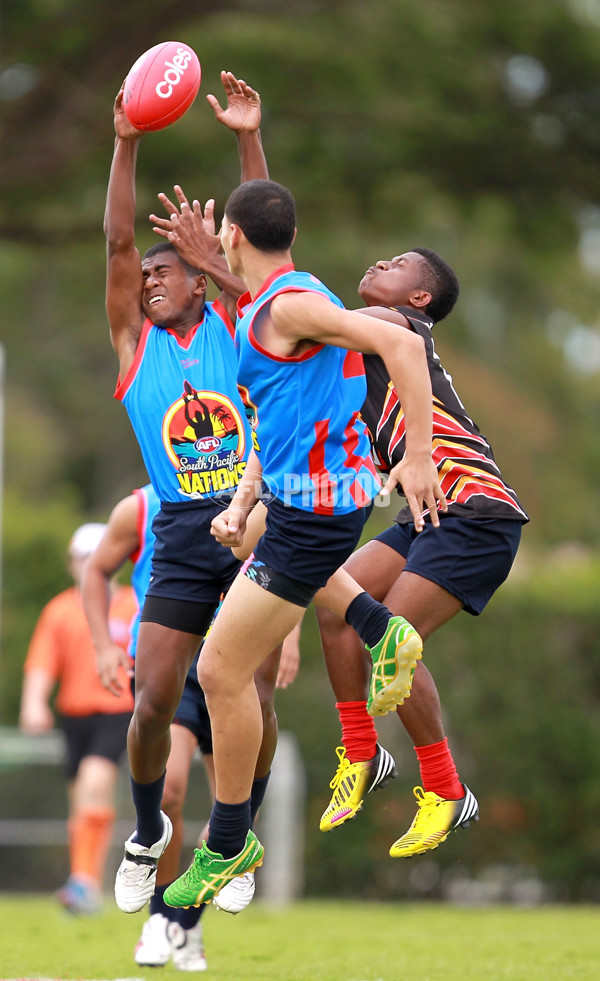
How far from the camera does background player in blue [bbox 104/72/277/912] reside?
5.61m

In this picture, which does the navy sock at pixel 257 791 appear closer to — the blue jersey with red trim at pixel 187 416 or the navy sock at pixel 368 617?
the navy sock at pixel 368 617

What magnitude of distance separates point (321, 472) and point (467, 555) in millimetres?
869

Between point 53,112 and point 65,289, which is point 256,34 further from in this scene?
point 65,289

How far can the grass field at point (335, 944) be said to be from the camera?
638 cm

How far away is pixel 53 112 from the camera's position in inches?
566

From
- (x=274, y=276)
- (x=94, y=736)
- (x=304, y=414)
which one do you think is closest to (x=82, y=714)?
(x=94, y=736)

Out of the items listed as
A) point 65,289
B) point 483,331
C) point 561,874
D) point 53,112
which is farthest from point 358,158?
point 483,331

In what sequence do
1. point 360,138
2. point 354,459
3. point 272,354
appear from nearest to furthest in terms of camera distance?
point 272,354
point 354,459
point 360,138

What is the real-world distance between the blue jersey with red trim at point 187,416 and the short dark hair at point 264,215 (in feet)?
3.10

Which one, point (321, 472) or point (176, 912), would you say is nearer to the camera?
point (321, 472)

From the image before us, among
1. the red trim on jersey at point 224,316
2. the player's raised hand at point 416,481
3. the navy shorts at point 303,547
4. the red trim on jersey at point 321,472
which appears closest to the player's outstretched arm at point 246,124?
the red trim on jersey at point 224,316

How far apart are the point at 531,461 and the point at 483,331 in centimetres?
536

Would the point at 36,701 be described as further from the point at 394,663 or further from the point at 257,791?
the point at 394,663

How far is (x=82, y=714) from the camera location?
10.1 meters
